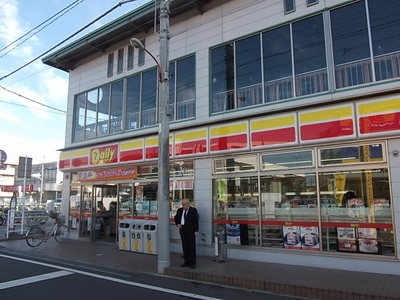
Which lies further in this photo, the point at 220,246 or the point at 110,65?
the point at 110,65

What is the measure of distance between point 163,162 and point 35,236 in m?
6.74

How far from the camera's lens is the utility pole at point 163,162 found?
26.1 ft

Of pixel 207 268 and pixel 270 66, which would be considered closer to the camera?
pixel 207 268

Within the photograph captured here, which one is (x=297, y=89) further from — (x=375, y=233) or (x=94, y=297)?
(x=94, y=297)

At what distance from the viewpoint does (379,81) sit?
7441 millimetres

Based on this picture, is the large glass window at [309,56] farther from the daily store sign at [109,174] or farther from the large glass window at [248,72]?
the daily store sign at [109,174]

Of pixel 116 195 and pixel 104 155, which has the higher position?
pixel 104 155

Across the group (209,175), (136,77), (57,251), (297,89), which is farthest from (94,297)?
(136,77)

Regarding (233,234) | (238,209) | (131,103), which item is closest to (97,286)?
(233,234)

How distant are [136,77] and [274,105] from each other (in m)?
5.99

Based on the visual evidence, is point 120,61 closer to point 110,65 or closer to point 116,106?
point 110,65

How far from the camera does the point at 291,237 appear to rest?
27.0 feet

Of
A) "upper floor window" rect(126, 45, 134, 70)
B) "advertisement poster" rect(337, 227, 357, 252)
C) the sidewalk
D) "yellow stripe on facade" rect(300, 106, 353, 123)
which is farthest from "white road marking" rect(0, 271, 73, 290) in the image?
"upper floor window" rect(126, 45, 134, 70)

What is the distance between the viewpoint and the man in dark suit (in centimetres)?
793
